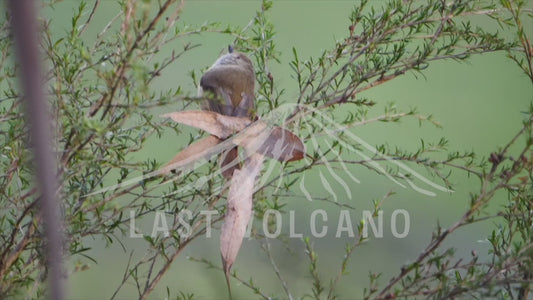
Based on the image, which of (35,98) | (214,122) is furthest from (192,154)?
(35,98)

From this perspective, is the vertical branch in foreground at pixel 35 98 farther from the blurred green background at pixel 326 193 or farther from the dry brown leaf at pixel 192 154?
the blurred green background at pixel 326 193

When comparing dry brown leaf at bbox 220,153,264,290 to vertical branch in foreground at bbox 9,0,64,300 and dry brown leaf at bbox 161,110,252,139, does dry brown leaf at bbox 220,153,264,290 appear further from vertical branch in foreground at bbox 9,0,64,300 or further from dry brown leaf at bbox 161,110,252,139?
vertical branch in foreground at bbox 9,0,64,300

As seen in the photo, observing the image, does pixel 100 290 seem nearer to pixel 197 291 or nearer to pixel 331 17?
pixel 197 291

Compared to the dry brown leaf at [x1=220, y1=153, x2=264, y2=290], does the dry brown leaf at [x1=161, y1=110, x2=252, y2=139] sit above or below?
above

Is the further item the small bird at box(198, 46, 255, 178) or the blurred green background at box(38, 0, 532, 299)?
the blurred green background at box(38, 0, 532, 299)

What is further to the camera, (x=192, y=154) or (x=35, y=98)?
(x=192, y=154)

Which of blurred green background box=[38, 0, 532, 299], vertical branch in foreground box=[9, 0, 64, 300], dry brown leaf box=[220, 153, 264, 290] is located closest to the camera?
vertical branch in foreground box=[9, 0, 64, 300]

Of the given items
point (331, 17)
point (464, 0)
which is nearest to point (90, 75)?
point (464, 0)

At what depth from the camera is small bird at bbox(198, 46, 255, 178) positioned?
0.39m

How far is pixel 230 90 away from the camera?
0.39m

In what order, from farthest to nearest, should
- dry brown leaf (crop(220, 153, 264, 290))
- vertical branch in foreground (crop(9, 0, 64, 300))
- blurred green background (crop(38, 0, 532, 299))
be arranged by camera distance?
blurred green background (crop(38, 0, 532, 299)) < dry brown leaf (crop(220, 153, 264, 290)) < vertical branch in foreground (crop(9, 0, 64, 300))

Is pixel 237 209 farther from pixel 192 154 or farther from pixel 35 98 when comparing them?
pixel 35 98

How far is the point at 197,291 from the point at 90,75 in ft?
1.27

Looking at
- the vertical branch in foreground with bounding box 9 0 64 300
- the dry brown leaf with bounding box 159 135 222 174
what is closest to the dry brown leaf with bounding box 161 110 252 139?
the dry brown leaf with bounding box 159 135 222 174
